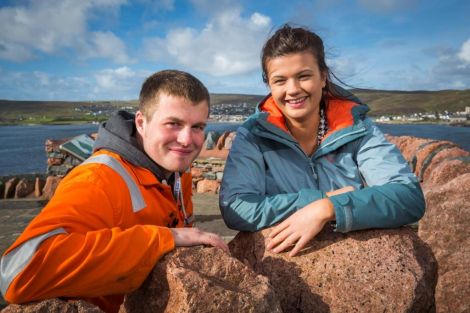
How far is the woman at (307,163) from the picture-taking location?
2027 mm

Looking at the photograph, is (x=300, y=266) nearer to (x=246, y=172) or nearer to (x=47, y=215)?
(x=246, y=172)

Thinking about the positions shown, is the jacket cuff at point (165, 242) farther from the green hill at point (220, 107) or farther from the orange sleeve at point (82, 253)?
the green hill at point (220, 107)

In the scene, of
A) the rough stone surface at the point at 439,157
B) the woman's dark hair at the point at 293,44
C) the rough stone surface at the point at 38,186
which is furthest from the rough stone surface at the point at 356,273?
the rough stone surface at the point at 38,186

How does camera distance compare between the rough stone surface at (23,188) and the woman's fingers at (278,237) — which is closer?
the woman's fingers at (278,237)

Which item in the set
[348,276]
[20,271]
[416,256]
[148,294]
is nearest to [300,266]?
[348,276]

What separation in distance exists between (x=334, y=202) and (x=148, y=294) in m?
1.08

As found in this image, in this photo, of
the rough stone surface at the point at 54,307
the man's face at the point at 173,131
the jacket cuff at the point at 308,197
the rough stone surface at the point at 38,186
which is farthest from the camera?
the rough stone surface at the point at 38,186

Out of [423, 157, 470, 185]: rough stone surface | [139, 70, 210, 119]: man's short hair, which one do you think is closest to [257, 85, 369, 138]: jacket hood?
[139, 70, 210, 119]: man's short hair

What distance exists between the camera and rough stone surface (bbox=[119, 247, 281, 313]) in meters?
1.43

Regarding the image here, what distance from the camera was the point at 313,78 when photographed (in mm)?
2594

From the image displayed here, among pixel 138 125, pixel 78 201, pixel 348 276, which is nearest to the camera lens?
pixel 78 201

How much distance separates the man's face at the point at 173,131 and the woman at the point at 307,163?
1.02 feet

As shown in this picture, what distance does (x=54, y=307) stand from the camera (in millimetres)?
1384

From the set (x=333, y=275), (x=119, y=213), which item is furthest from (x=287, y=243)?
(x=119, y=213)
